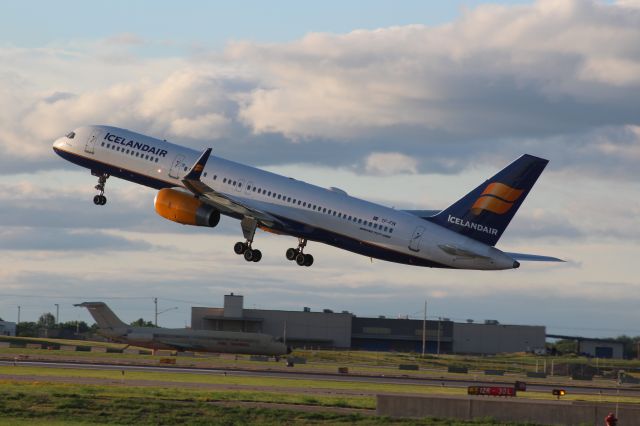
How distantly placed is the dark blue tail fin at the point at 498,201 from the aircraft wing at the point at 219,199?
1455 cm

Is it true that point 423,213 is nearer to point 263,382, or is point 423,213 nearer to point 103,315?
point 263,382

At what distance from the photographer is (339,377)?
11306 cm

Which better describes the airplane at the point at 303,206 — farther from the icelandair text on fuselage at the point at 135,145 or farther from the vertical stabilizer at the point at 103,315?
the vertical stabilizer at the point at 103,315

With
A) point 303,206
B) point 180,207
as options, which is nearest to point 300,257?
point 303,206

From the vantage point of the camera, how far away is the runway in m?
107

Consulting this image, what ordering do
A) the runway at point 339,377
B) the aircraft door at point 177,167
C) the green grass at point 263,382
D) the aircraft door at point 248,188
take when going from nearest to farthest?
1. the aircraft door at point 248,188
2. the aircraft door at point 177,167
3. the green grass at point 263,382
4. the runway at point 339,377

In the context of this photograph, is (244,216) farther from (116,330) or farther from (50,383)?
(116,330)

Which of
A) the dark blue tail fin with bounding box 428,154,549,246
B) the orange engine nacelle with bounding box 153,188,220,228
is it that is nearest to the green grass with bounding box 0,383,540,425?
the orange engine nacelle with bounding box 153,188,220,228

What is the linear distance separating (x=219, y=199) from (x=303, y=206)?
256 inches

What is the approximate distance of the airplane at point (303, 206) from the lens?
8019 cm

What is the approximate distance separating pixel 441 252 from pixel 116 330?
251 feet

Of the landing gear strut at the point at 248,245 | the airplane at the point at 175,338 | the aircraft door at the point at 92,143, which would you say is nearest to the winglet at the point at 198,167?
the landing gear strut at the point at 248,245

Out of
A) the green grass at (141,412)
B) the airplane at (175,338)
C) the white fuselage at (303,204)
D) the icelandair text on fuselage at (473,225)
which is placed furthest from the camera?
the airplane at (175,338)

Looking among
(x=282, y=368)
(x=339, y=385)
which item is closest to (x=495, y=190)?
(x=339, y=385)
